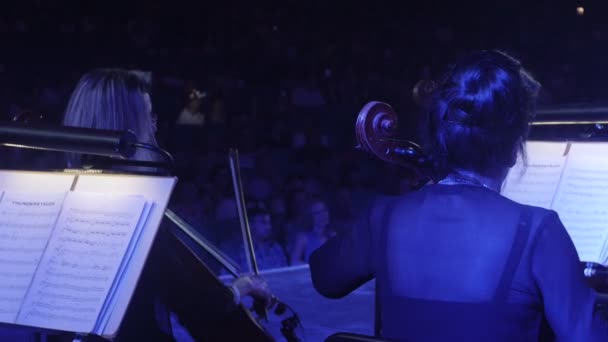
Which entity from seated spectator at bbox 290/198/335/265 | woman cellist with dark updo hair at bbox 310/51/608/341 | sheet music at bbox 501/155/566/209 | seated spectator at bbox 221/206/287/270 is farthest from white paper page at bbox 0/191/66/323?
seated spectator at bbox 290/198/335/265

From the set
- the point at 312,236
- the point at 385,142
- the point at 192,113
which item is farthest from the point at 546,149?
the point at 192,113

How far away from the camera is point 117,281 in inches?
48.2

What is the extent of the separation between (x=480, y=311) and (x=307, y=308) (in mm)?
1028

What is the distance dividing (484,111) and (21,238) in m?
0.82

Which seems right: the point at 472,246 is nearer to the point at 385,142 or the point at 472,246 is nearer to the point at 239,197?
the point at 385,142

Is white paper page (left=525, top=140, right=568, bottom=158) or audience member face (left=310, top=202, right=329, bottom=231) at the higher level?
white paper page (left=525, top=140, right=568, bottom=158)

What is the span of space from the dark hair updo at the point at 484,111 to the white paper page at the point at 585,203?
0.32 m

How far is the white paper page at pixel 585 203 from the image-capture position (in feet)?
4.50

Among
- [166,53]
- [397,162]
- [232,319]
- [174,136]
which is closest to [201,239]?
[232,319]

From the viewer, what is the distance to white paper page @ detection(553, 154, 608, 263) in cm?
137

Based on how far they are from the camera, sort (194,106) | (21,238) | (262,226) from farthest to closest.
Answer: (194,106)
(262,226)
(21,238)

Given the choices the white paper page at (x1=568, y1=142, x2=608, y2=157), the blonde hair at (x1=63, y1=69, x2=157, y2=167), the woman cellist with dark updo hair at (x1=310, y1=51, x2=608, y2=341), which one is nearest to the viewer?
the woman cellist with dark updo hair at (x1=310, y1=51, x2=608, y2=341)

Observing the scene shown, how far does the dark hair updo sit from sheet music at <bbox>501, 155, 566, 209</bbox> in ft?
1.11

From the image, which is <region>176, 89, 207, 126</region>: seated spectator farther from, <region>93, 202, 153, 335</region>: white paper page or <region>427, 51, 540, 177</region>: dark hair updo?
<region>427, 51, 540, 177</region>: dark hair updo
